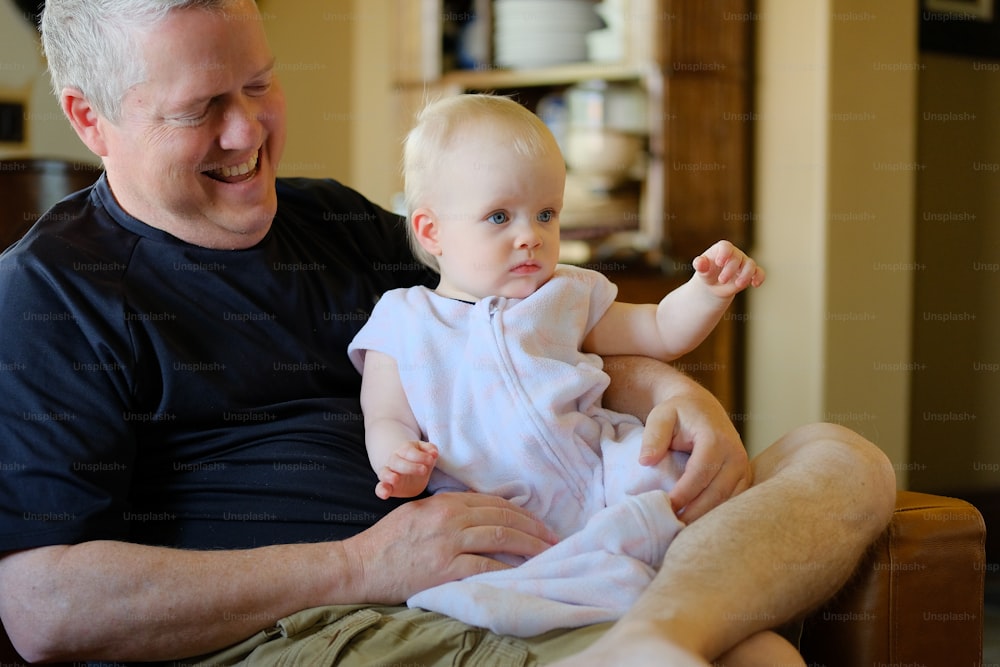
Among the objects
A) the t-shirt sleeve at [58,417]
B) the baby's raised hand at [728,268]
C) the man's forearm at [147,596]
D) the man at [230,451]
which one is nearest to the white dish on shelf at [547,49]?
the man at [230,451]

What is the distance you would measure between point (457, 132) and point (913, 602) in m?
0.84

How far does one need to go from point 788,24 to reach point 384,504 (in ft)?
8.30

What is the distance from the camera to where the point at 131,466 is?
1345 mm

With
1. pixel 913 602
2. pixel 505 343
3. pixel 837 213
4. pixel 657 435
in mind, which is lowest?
pixel 913 602

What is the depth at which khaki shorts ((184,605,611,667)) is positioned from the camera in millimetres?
1202

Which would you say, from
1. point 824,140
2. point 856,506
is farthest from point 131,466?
point 824,140

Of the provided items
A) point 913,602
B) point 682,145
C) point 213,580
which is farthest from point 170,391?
point 682,145

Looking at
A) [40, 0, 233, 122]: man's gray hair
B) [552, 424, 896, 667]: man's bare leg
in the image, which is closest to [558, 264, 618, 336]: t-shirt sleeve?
[552, 424, 896, 667]: man's bare leg

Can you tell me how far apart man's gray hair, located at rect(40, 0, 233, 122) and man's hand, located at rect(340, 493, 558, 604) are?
70cm

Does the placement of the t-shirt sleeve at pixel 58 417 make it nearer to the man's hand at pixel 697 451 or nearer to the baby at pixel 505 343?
the baby at pixel 505 343

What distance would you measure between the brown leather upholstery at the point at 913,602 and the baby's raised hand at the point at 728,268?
0.36 metres

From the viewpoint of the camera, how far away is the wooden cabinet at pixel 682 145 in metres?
3.36

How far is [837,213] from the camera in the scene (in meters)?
3.36

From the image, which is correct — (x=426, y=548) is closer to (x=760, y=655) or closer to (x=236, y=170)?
(x=760, y=655)
